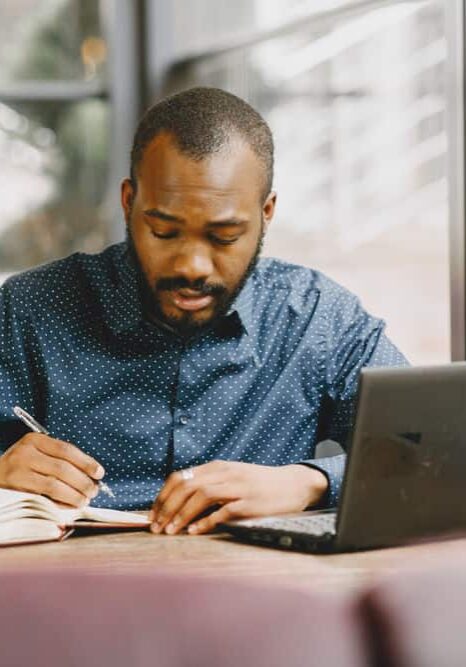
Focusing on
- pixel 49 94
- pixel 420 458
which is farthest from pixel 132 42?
pixel 420 458

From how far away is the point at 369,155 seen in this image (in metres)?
3.01

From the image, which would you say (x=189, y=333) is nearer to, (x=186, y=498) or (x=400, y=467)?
(x=186, y=498)

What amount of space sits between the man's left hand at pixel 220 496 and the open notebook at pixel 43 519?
4 centimetres

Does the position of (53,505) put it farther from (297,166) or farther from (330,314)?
(297,166)

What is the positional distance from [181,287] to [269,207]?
0.24 metres

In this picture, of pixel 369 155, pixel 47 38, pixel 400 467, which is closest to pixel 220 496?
pixel 400 467

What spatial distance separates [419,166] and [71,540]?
1643 mm

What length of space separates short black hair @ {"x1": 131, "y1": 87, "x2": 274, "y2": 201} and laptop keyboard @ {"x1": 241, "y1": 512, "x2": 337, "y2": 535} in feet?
1.88

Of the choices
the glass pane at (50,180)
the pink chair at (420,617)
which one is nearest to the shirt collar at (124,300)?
the pink chair at (420,617)

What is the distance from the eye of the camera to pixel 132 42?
368 cm

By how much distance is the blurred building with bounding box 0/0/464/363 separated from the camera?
2.82 m

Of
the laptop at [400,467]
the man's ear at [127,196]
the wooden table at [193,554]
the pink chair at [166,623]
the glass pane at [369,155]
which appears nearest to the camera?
the pink chair at [166,623]

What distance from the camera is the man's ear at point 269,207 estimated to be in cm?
191

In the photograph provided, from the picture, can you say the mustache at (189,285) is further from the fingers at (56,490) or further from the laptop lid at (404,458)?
the laptop lid at (404,458)
